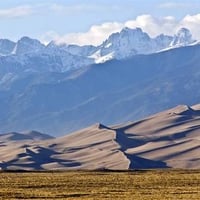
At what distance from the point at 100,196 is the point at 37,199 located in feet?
14.7

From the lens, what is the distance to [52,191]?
6228 cm

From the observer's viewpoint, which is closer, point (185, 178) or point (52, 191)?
point (52, 191)

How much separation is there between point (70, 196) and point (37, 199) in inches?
140

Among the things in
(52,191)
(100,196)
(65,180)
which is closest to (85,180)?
(65,180)

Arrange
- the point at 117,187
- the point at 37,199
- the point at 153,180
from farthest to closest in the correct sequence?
the point at 153,180 < the point at 117,187 < the point at 37,199

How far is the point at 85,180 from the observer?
76.9 metres

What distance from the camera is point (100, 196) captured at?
56.9 meters

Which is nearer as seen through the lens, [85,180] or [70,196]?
[70,196]

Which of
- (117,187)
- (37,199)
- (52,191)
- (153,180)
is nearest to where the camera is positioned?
(37,199)

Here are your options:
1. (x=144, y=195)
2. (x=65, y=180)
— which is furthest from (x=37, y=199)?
(x=65, y=180)

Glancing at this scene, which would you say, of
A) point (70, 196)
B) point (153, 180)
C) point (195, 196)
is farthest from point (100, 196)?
point (153, 180)

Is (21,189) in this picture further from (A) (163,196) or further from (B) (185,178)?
(B) (185,178)

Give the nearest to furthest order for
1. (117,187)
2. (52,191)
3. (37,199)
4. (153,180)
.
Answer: (37,199) < (52,191) < (117,187) < (153,180)

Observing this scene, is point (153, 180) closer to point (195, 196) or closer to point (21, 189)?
point (21, 189)
